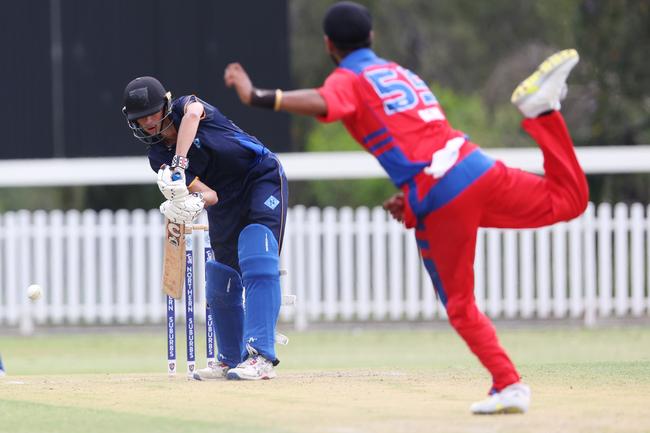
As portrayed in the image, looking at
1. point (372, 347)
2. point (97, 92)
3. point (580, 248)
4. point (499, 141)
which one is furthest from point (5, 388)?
point (499, 141)

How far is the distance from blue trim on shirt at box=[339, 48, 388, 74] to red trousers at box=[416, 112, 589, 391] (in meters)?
0.80

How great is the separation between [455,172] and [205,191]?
2109 mm

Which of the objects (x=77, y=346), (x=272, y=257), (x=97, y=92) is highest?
(x=97, y=92)

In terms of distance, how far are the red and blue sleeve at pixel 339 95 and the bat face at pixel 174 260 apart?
2271mm

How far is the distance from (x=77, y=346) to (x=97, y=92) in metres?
3.15

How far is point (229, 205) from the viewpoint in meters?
8.80

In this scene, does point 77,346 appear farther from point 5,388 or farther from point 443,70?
point 443,70

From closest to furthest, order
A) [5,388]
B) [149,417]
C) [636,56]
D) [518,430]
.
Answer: [518,430], [149,417], [5,388], [636,56]

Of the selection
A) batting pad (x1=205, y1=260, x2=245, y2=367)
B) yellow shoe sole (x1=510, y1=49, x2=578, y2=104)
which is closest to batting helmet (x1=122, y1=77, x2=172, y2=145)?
batting pad (x1=205, y1=260, x2=245, y2=367)

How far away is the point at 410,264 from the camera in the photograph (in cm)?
1717

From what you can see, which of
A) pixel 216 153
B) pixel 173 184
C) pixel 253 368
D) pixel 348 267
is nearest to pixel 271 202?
pixel 216 153

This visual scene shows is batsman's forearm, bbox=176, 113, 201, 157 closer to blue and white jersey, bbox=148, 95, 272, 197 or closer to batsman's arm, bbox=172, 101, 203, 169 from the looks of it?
batsman's arm, bbox=172, 101, 203, 169

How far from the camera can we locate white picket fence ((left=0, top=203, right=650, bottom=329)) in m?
17.1

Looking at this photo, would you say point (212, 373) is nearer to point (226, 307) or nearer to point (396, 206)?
point (226, 307)
